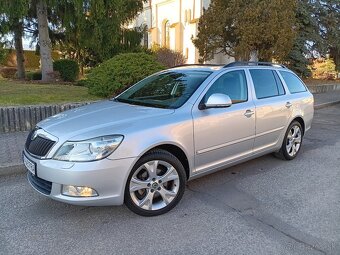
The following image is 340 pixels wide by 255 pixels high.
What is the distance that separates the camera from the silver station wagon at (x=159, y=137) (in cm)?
312

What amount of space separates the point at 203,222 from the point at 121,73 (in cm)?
539

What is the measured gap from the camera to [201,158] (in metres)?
3.90

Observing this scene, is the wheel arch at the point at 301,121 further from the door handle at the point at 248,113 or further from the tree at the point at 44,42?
the tree at the point at 44,42

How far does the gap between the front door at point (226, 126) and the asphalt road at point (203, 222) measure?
0.45 meters

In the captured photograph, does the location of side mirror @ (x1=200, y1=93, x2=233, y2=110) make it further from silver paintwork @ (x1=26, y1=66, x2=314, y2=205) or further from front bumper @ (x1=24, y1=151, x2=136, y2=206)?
front bumper @ (x1=24, y1=151, x2=136, y2=206)

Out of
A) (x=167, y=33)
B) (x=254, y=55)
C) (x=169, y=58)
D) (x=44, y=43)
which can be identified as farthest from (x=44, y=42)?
(x=167, y=33)

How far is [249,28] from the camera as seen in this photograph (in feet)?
43.5

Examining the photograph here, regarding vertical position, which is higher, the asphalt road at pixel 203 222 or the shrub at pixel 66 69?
the shrub at pixel 66 69

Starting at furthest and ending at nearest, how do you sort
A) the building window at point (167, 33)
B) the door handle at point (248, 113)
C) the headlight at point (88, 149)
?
the building window at point (167, 33) → the door handle at point (248, 113) → the headlight at point (88, 149)

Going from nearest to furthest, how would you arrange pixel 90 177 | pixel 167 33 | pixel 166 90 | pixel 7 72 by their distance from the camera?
pixel 90 177
pixel 166 90
pixel 7 72
pixel 167 33

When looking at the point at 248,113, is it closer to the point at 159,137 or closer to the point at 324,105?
the point at 159,137

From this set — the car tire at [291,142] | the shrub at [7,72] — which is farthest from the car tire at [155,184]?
the shrub at [7,72]

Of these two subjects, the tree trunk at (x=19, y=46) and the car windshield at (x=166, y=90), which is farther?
the tree trunk at (x=19, y=46)

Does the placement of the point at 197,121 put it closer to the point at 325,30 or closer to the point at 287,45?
the point at 287,45
